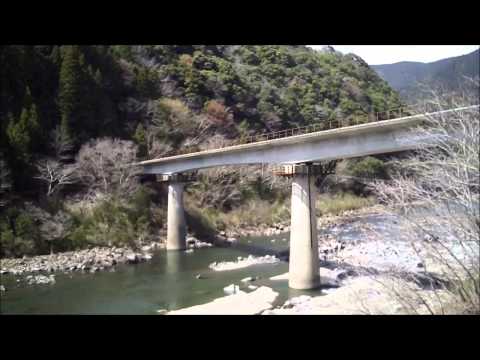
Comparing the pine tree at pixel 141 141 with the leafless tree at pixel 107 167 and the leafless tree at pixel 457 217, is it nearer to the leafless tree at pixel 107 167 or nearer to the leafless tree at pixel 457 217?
the leafless tree at pixel 107 167

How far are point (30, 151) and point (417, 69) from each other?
18284 millimetres

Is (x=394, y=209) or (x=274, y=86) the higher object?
(x=274, y=86)

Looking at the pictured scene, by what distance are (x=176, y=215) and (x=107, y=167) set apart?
4818 mm

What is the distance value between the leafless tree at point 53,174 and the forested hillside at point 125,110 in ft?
0.24

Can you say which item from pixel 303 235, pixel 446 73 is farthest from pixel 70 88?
pixel 446 73

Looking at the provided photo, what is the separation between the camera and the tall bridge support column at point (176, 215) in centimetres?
2177

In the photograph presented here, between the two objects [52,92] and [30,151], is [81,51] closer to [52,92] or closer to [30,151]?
[52,92]

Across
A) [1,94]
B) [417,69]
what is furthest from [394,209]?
[1,94]

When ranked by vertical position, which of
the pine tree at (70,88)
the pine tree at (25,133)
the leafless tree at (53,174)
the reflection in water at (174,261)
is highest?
the pine tree at (70,88)

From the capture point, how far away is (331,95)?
28797 mm

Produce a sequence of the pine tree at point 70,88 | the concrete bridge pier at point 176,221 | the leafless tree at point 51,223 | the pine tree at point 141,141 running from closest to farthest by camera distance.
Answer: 1. the leafless tree at point 51,223
2. the concrete bridge pier at point 176,221
3. the pine tree at point 70,88
4. the pine tree at point 141,141

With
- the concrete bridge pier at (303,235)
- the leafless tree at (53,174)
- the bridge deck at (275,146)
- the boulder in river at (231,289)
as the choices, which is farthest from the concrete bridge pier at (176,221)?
the concrete bridge pier at (303,235)

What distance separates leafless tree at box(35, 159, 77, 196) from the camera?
20078mm

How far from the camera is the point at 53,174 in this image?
→ 20.6 meters
